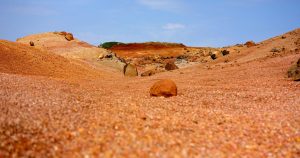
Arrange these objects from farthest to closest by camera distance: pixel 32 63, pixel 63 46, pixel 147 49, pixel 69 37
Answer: pixel 147 49 < pixel 69 37 < pixel 63 46 < pixel 32 63

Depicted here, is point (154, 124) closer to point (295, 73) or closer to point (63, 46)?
point (295, 73)

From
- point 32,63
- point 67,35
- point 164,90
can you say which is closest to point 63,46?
point 67,35

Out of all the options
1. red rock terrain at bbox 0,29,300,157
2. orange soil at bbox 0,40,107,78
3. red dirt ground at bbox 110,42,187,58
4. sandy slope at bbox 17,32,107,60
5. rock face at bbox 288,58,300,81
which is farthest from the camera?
red dirt ground at bbox 110,42,187,58

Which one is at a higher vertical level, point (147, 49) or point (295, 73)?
point (147, 49)

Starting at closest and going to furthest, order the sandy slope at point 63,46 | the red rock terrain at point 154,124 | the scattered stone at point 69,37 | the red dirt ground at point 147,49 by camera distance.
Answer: the red rock terrain at point 154,124, the sandy slope at point 63,46, the scattered stone at point 69,37, the red dirt ground at point 147,49

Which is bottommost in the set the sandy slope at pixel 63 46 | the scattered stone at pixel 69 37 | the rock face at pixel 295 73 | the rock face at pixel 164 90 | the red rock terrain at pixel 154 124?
the red rock terrain at pixel 154 124

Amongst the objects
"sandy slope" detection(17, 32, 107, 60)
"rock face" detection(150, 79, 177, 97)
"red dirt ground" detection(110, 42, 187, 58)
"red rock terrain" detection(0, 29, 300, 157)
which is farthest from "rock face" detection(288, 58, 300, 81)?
"red dirt ground" detection(110, 42, 187, 58)

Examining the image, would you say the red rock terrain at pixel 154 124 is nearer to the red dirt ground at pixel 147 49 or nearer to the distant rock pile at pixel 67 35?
the distant rock pile at pixel 67 35

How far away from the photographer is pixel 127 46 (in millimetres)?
66375

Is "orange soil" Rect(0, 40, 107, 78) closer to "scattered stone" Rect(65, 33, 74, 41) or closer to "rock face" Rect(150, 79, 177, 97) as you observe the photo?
"rock face" Rect(150, 79, 177, 97)

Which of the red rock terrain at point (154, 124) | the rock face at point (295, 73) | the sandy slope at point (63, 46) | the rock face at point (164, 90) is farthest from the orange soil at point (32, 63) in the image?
the rock face at point (295, 73)

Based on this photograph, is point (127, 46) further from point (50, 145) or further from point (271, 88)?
point (50, 145)

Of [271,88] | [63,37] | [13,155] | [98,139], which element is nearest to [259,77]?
[271,88]

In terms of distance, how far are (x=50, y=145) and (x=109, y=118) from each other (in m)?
2.20
